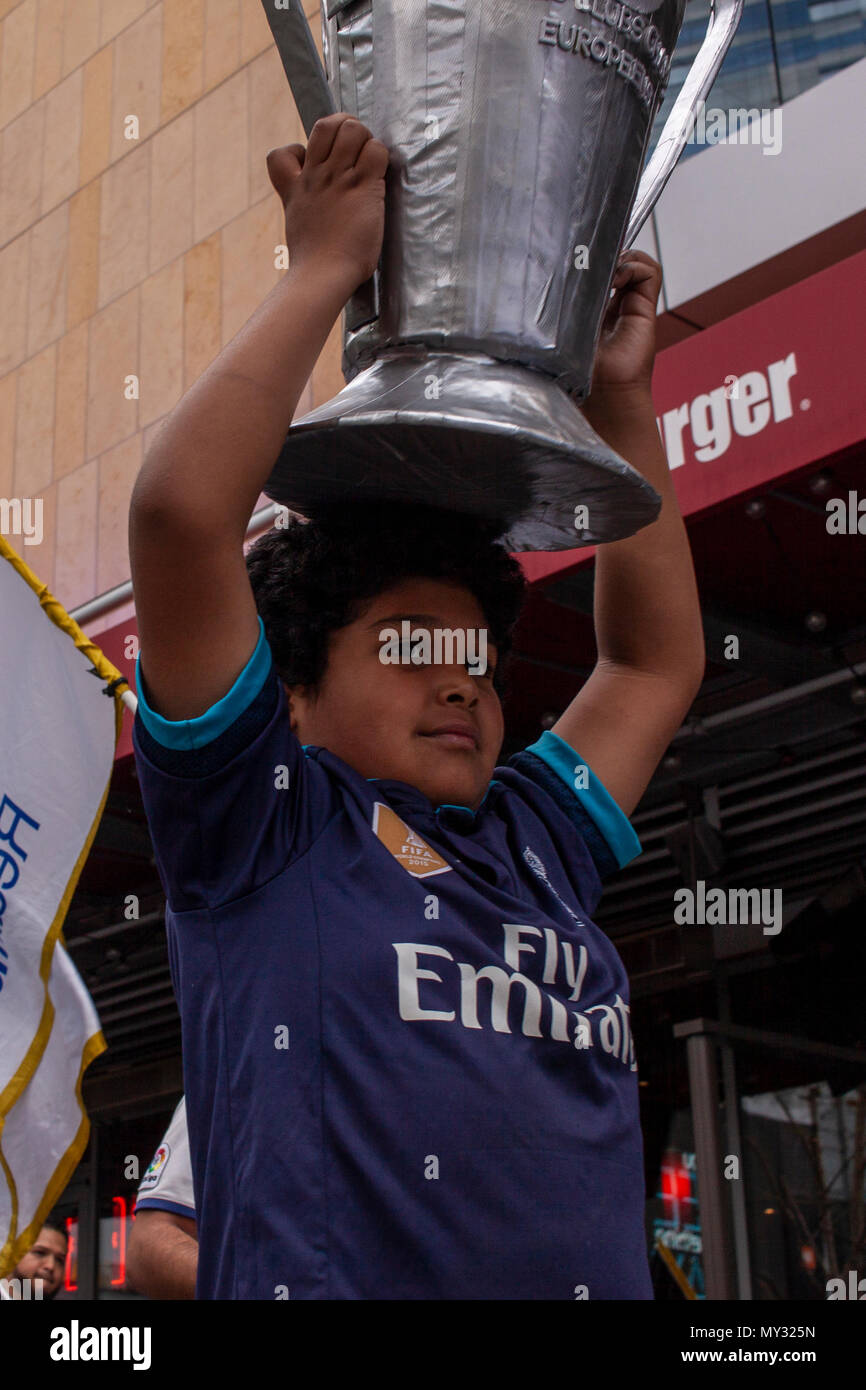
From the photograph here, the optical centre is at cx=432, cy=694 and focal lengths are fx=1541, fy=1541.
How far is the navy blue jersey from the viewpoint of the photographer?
1.30 meters

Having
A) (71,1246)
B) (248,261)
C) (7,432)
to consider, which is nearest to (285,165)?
(248,261)

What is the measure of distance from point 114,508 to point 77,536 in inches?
13.4

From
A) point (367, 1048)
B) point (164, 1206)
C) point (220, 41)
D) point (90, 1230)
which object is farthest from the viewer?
point (90, 1230)

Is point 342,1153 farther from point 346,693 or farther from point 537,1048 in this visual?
point 346,693

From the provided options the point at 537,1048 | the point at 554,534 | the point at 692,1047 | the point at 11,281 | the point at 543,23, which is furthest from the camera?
the point at 11,281

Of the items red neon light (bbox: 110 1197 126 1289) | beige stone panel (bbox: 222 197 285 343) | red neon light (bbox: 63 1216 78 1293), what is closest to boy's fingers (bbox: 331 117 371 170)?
beige stone panel (bbox: 222 197 285 343)

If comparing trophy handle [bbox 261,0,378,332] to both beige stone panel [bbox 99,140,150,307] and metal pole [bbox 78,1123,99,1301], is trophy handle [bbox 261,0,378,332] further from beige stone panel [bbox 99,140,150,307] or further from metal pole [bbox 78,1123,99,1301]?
metal pole [bbox 78,1123,99,1301]

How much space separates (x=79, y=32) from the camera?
29.7ft

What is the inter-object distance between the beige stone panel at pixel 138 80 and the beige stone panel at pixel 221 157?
514 millimetres

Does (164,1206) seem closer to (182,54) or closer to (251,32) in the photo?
(251,32)

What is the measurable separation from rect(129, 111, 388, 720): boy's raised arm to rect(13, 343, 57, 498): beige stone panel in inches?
282

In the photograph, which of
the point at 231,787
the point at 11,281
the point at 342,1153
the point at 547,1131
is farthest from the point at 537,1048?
the point at 11,281

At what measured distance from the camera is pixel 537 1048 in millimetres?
1412

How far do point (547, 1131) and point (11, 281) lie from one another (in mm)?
8513
